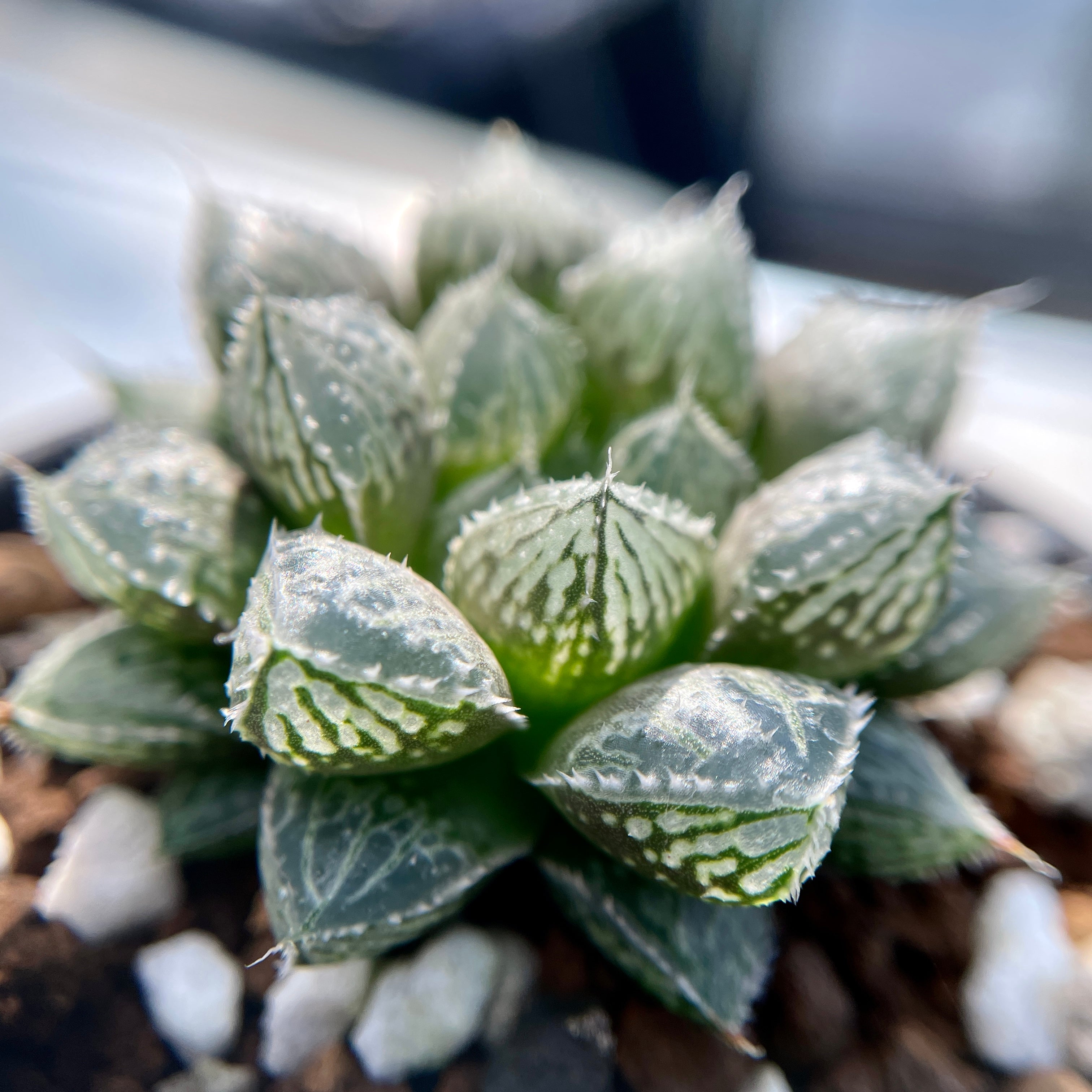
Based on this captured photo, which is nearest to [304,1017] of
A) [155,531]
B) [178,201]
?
[155,531]

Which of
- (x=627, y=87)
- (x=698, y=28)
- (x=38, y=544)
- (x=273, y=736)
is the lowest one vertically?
(x=38, y=544)

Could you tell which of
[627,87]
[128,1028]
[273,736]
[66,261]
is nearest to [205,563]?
[273,736]

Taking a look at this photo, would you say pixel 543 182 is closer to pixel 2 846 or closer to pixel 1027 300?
pixel 2 846

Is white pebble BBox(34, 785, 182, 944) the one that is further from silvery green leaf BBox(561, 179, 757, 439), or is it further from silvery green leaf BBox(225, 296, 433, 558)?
silvery green leaf BBox(561, 179, 757, 439)

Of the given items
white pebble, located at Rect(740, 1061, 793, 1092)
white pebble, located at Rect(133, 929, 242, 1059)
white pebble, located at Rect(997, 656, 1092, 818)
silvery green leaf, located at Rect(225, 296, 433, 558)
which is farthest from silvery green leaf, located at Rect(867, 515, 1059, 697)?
white pebble, located at Rect(133, 929, 242, 1059)

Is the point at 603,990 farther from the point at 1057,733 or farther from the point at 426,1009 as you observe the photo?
the point at 1057,733

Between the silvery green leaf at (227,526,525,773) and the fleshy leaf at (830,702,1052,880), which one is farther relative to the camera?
the fleshy leaf at (830,702,1052,880)
